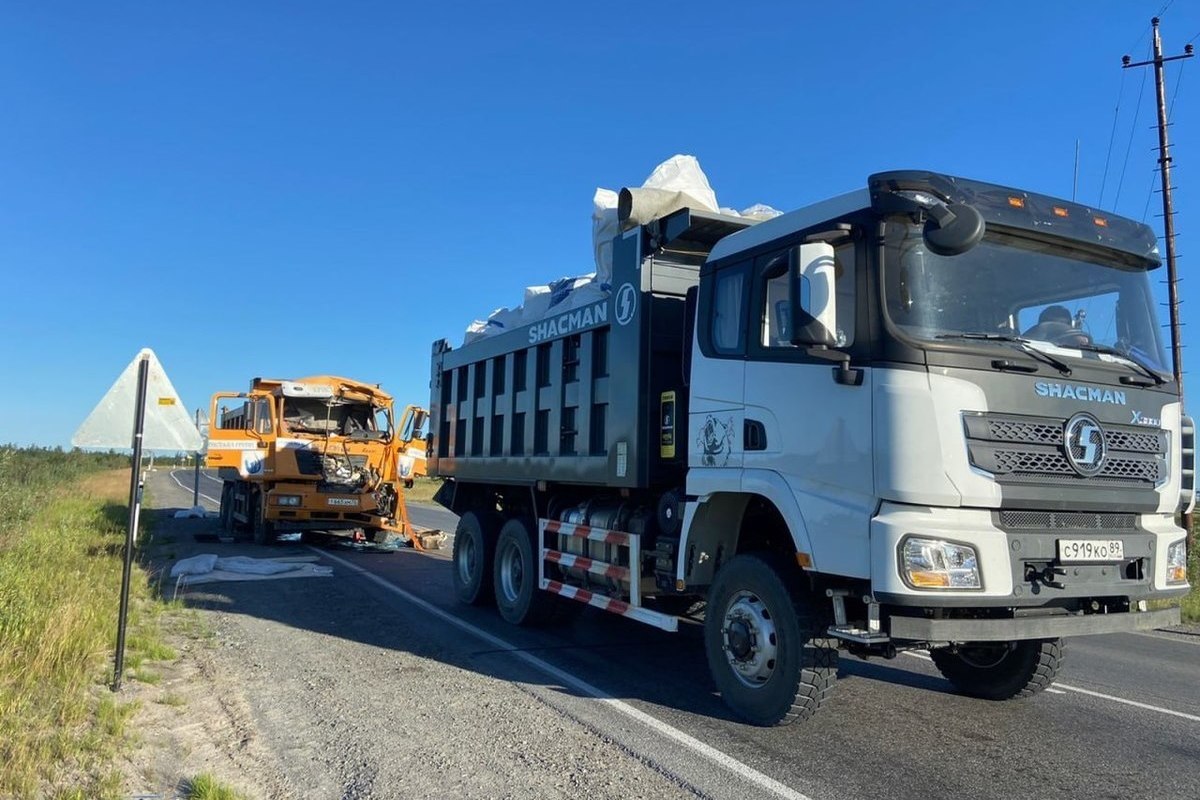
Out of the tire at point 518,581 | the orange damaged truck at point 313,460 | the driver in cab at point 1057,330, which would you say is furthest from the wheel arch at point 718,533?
the orange damaged truck at point 313,460

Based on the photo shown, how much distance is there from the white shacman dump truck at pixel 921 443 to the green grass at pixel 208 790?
9.48ft

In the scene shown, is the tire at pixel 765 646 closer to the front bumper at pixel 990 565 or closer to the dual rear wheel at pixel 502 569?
the front bumper at pixel 990 565

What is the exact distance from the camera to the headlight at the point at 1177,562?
5023 millimetres

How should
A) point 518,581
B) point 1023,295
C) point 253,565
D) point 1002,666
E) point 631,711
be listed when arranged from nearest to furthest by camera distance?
point 1023,295 < point 631,711 < point 1002,666 < point 518,581 < point 253,565

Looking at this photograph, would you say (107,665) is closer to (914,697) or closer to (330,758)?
(330,758)

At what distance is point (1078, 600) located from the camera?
4801 mm

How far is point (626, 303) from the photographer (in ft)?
22.7

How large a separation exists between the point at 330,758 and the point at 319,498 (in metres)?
12.4

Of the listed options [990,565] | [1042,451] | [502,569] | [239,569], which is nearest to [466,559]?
[502,569]

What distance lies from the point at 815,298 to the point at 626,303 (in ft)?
7.95

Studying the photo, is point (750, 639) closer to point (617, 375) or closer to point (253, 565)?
point (617, 375)

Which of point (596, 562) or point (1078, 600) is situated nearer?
point (1078, 600)

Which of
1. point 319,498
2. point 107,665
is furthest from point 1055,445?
point 319,498

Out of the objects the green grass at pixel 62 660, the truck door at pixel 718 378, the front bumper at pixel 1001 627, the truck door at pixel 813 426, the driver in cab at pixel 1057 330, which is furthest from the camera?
the truck door at pixel 718 378
